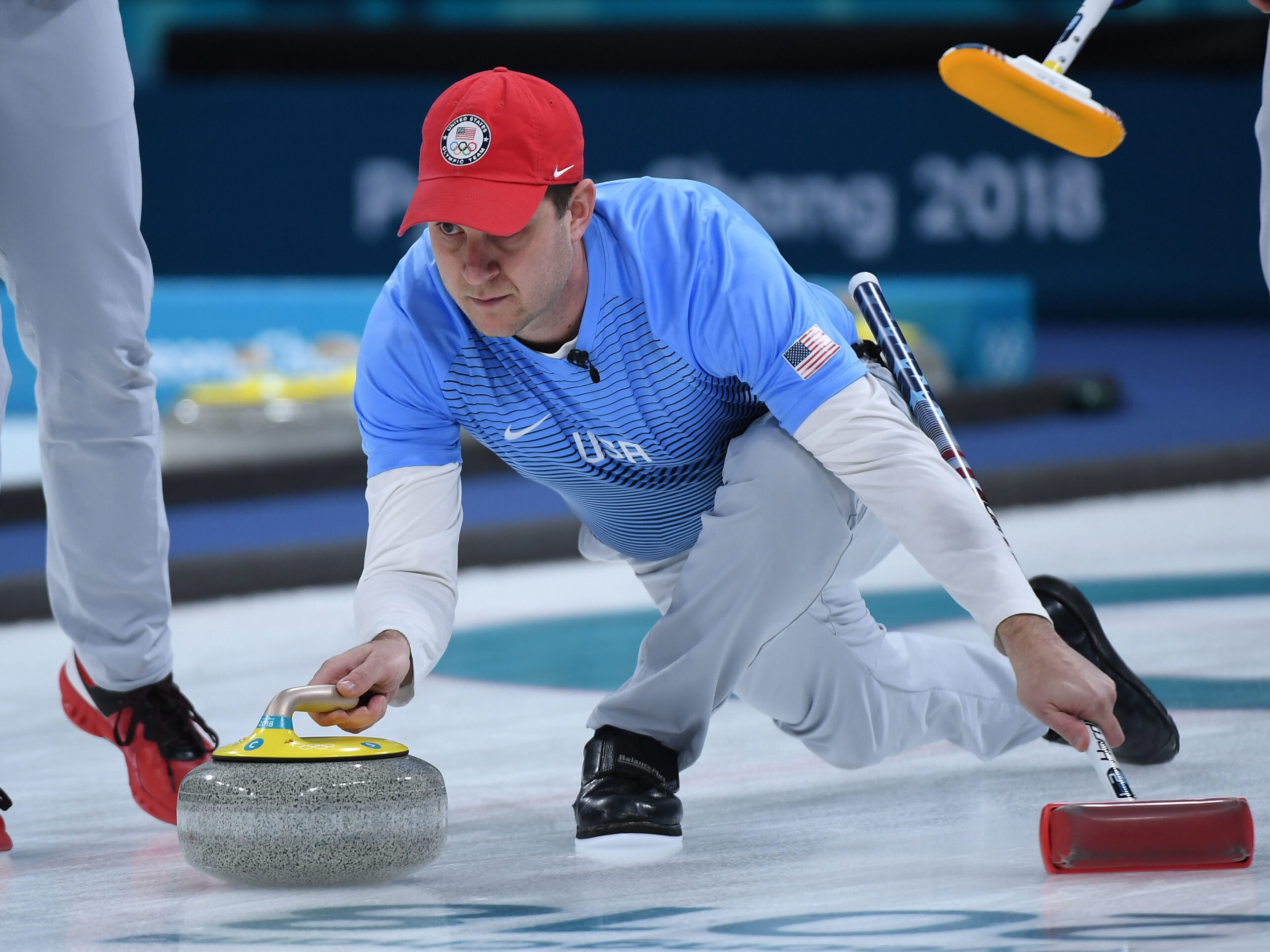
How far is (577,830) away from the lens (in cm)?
191

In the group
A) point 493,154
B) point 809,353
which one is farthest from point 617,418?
point 493,154

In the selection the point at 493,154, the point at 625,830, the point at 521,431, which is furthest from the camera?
the point at 521,431

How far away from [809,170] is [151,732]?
6552 millimetres

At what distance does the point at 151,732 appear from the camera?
2109 mm

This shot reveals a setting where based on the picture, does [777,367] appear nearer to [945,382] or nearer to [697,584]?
[697,584]

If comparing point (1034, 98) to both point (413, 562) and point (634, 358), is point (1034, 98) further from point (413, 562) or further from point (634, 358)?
point (413, 562)

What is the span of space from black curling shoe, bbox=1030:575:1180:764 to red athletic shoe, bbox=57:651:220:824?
1041 millimetres

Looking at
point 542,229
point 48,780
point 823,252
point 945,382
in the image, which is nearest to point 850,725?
point 542,229

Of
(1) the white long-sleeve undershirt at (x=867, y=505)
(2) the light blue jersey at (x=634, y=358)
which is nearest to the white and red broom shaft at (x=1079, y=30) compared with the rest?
(2) the light blue jersey at (x=634, y=358)

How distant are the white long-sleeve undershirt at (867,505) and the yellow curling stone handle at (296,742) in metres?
0.16

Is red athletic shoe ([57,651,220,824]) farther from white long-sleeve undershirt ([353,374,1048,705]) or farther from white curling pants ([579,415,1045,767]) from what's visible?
white curling pants ([579,415,1045,767])

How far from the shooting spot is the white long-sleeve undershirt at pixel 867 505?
1.74 m

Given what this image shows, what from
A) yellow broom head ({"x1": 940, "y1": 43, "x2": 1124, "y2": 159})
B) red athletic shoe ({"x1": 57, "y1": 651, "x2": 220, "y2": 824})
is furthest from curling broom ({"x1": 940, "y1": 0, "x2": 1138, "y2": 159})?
red athletic shoe ({"x1": 57, "y1": 651, "x2": 220, "y2": 824})

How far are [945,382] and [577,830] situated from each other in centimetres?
450
